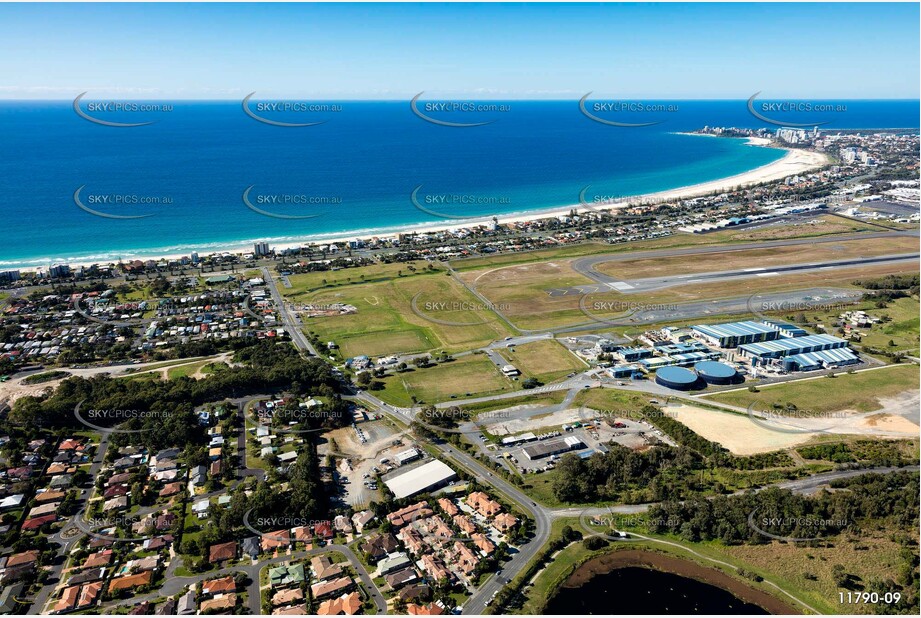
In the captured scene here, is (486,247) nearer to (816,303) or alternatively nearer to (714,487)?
(816,303)

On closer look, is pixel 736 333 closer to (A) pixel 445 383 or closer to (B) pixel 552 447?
(B) pixel 552 447

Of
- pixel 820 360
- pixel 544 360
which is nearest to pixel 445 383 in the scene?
pixel 544 360

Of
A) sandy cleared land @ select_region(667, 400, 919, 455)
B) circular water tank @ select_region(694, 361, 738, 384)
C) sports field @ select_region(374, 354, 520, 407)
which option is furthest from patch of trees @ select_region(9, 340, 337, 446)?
circular water tank @ select_region(694, 361, 738, 384)

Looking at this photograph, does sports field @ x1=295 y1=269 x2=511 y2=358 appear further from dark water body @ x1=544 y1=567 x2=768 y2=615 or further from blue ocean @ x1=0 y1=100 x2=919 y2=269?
blue ocean @ x1=0 y1=100 x2=919 y2=269

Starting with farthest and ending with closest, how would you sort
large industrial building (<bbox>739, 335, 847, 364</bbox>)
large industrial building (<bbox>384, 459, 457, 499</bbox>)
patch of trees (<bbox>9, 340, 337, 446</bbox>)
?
1. large industrial building (<bbox>739, 335, 847, 364</bbox>)
2. patch of trees (<bbox>9, 340, 337, 446</bbox>)
3. large industrial building (<bbox>384, 459, 457, 499</bbox>)

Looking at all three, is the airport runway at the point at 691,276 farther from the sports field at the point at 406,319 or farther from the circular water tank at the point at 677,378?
the circular water tank at the point at 677,378

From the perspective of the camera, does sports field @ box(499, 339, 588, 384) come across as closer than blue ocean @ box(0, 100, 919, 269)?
Yes
